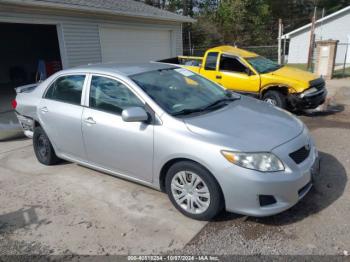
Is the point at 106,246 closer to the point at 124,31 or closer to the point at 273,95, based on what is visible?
the point at 273,95

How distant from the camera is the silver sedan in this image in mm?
3080

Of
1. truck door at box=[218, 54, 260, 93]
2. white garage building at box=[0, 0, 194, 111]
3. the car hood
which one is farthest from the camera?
white garage building at box=[0, 0, 194, 111]

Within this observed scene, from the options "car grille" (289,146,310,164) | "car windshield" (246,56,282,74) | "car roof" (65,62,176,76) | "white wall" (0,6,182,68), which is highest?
"white wall" (0,6,182,68)

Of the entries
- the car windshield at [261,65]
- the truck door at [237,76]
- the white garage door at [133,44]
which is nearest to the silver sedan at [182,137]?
the truck door at [237,76]

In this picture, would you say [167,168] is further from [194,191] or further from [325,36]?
[325,36]

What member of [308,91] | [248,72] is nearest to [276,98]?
[308,91]

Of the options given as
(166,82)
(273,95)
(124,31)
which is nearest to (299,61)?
(124,31)

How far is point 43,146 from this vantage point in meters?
5.21

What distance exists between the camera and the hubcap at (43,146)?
5.10 m

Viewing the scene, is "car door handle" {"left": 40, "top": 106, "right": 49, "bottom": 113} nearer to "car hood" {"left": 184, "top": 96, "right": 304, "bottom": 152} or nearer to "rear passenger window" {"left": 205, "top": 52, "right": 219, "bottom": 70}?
"car hood" {"left": 184, "top": 96, "right": 304, "bottom": 152}

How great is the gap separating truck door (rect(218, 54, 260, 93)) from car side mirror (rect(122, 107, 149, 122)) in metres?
5.06

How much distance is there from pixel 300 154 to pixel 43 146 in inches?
153

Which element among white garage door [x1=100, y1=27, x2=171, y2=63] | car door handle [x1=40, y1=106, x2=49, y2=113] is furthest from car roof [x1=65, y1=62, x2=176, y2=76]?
white garage door [x1=100, y1=27, x2=171, y2=63]

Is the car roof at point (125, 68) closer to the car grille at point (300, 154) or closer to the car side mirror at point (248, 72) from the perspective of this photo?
the car grille at point (300, 154)
